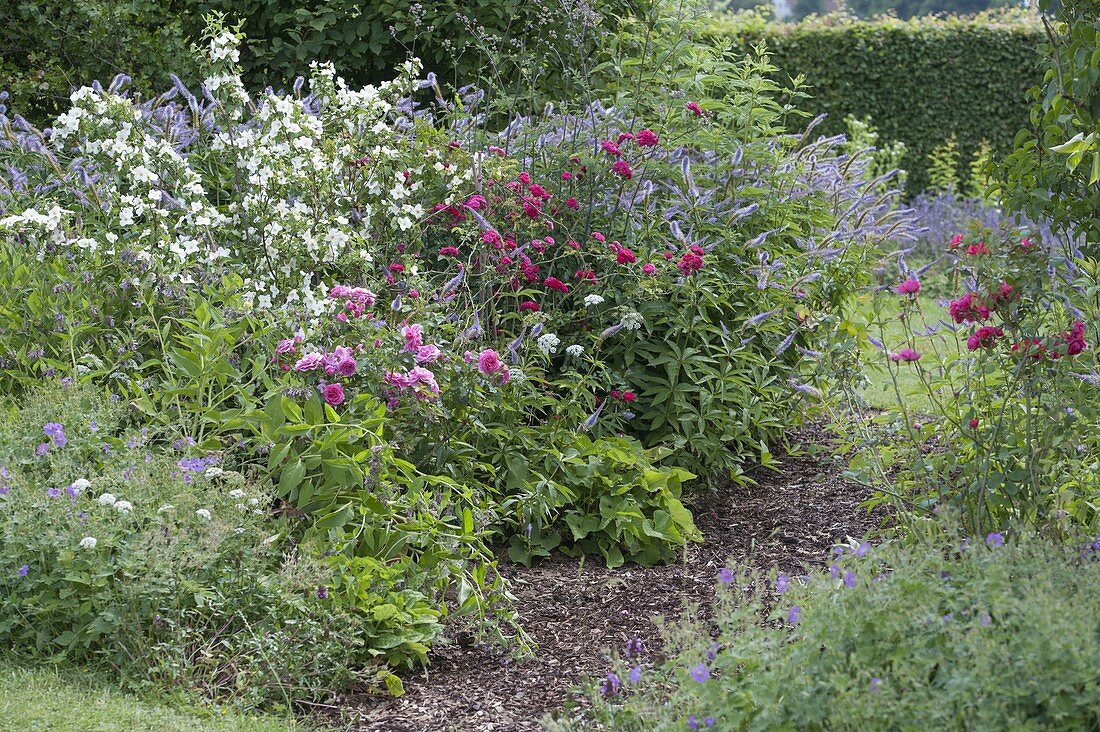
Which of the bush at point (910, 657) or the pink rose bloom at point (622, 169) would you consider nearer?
the bush at point (910, 657)

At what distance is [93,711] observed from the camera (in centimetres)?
290

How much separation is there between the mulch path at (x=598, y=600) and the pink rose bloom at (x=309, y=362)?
1014 millimetres

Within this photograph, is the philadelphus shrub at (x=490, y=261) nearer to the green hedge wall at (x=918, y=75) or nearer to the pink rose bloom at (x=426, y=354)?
the pink rose bloom at (x=426, y=354)

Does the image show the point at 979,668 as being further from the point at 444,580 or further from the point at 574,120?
the point at 574,120

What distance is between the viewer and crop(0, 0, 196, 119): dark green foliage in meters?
6.92

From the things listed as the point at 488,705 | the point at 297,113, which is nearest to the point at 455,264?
the point at 297,113

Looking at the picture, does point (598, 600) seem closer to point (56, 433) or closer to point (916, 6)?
point (56, 433)

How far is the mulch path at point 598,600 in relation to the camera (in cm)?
333

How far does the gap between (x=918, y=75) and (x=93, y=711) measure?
12.8 meters

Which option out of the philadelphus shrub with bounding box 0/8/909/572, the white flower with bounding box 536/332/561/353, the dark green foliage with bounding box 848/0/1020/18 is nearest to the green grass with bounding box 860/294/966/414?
the philadelphus shrub with bounding box 0/8/909/572

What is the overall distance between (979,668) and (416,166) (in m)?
3.48

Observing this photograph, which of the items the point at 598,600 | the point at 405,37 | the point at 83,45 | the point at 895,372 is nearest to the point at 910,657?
the point at 598,600

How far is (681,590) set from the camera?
13.7 ft

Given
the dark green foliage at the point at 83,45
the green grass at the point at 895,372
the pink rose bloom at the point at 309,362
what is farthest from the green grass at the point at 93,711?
the dark green foliage at the point at 83,45
